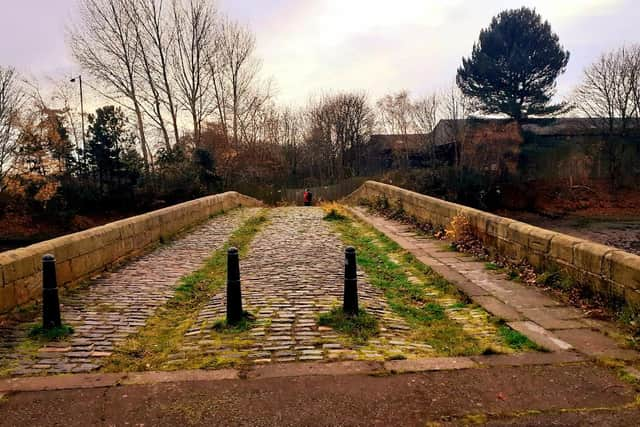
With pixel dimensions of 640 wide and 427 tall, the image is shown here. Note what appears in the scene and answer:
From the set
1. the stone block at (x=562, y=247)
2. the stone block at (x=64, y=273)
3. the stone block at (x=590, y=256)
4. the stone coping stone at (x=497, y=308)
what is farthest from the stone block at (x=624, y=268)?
the stone block at (x=64, y=273)

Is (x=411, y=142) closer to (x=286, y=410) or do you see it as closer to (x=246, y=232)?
(x=246, y=232)

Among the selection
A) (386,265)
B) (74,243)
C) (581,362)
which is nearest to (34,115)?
(74,243)

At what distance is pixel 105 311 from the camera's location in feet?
17.3

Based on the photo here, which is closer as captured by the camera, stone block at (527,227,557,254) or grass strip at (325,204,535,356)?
grass strip at (325,204,535,356)

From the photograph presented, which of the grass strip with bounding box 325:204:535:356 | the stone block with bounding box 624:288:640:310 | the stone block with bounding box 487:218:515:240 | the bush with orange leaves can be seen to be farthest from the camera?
the bush with orange leaves

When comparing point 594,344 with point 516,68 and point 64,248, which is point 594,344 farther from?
point 516,68

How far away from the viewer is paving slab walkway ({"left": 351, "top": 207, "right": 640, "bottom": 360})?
12.9ft

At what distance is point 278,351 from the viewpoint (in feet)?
12.9

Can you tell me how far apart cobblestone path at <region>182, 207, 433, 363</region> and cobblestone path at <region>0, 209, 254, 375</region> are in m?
0.71

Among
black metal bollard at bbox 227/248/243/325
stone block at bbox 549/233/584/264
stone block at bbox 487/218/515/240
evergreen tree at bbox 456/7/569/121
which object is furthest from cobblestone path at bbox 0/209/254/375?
evergreen tree at bbox 456/7/569/121

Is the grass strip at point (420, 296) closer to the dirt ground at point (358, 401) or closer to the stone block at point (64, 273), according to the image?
the dirt ground at point (358, 401)

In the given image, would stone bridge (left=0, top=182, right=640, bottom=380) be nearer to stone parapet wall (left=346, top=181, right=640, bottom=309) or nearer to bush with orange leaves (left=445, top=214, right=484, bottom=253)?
stone parapet wall (left=346, top=181, right=640, bottom=309)

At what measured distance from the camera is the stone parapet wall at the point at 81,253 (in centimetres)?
499

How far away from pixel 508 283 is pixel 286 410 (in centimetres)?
402
